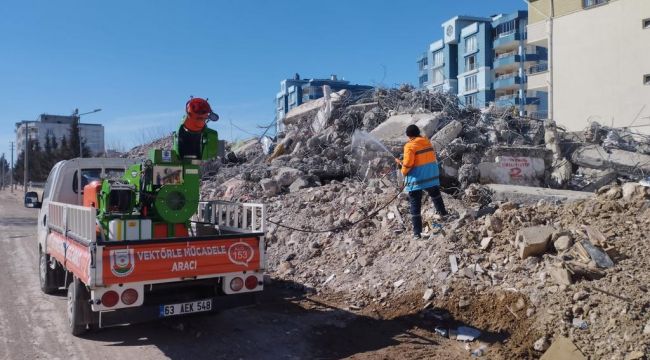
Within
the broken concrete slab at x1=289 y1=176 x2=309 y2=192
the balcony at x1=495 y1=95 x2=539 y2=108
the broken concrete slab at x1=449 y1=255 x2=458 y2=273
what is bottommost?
the broken concrete slab at x1=449 y1=255 x2=458 y2=273

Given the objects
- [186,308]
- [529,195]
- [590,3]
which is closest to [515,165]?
[529,195]

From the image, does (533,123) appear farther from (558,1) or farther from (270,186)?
(558,1)

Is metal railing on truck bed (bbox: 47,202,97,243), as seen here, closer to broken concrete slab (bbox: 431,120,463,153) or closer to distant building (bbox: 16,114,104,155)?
broken concrete slab (bbox: 431,120,463,153)

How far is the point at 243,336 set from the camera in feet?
20.9

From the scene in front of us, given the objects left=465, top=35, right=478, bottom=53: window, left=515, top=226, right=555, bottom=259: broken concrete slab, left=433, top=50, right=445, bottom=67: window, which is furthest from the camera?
left=433, top=50, right=445, bottom=67: window

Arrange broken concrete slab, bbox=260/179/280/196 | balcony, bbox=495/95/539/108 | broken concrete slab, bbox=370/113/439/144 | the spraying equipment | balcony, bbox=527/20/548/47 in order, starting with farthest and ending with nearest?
1. balcony, bbox=495/95/539/108
2. balcony, bbox=527/20/548/47
3. broken concrete slab, bbox=260/179/280/196
4. broken concrete slab, bbox=370/113/439/144
5. the spraying equipment

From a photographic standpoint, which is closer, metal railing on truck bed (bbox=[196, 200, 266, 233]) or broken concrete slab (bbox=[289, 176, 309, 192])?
metal railing on truck bed (bbox=[196, 200, 266, 233])

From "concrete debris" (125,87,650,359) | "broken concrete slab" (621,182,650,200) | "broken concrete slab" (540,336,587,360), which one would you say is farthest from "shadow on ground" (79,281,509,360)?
"broken concrete slab" (621,182,650,200)

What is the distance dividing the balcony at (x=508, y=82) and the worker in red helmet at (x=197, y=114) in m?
49.8

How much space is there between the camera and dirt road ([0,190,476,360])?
228 inches

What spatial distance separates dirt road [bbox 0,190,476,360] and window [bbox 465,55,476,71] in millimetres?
56675

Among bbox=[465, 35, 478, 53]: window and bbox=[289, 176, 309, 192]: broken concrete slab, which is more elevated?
bbox=[465, 35, 478, 53]: window

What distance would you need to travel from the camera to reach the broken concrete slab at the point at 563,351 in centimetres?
510

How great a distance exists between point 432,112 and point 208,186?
647 cm
